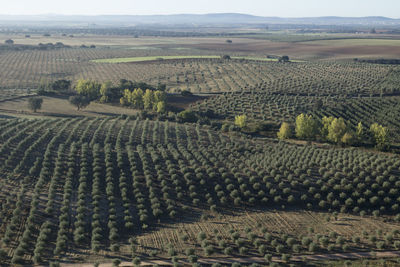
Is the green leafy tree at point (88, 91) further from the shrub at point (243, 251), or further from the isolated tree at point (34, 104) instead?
the shrub at point (243, 251)

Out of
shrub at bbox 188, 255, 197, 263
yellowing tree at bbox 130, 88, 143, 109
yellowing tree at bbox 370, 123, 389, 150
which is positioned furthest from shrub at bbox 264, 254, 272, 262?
yellowing tree at bbox 130, 88, 143, 109

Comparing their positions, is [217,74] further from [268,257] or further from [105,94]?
[268,257]

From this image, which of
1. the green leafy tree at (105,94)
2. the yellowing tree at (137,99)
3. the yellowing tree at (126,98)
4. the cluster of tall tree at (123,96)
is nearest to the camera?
the cluster of tall tree at (123,96)

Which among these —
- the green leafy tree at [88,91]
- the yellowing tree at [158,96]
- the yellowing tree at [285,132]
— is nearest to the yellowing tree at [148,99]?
Result: the yellowing tree at [158,96]

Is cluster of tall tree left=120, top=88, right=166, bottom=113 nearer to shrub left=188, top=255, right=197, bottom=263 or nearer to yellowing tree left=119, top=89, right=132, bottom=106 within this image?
yellowing tree left=119, top=89, right=132, bottom=106

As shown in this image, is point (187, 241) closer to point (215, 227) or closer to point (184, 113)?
point (215, 227)

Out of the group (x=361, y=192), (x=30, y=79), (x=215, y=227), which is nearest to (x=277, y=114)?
(x=361, y=192)

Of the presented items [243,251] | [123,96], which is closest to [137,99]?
[123,96]
